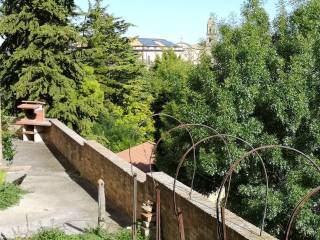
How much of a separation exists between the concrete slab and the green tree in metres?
8.34

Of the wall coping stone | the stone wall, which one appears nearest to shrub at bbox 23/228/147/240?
the stone wall

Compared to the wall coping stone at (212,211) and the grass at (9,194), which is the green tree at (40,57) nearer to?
the grass at (9,194)

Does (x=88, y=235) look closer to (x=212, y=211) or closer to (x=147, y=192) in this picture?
(x=147, y=192)

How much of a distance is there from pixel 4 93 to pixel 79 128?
12.3ft

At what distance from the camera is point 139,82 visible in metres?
37.7

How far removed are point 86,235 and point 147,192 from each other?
55.0 inches

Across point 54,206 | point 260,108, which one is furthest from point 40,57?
point 54,206

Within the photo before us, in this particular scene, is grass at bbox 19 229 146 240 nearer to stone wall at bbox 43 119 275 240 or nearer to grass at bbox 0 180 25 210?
stone wall at bbox 43 119 275 240

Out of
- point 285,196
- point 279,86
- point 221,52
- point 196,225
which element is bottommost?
point 285,196

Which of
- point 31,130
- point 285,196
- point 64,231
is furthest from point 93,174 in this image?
point 31,130

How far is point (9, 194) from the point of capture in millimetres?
10875

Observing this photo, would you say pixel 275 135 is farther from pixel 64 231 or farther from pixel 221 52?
pixel 64 231

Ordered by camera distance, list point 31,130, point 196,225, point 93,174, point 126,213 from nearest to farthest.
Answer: point 196,225, point 126,213, point 93,174, point 31,130

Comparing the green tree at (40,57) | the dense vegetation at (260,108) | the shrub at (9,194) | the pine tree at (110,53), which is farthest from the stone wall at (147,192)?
the pine tree at (110,53)
